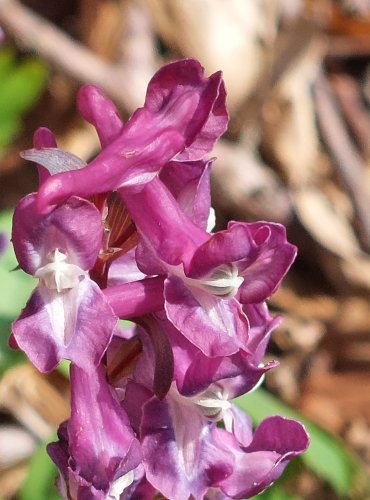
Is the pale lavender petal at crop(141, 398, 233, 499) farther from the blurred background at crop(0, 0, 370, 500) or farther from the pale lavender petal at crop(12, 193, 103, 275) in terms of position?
the blurred background at crop(0, 0, 370, 500)

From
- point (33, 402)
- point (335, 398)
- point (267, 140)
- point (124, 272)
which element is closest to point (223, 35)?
point (267, 140)

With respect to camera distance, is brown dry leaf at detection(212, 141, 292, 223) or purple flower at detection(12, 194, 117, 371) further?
brown dry leaf at detection(212, 141, 292, 223)

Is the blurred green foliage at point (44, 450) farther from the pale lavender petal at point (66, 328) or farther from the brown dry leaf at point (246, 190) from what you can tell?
the brown dry leaf at point (246, 190)

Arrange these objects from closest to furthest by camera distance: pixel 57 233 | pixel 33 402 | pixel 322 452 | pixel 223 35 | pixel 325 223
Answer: pixel 57 233 < pixel 322 452 < pixel 33 402 < pixel 325 223 < pixel 223 35

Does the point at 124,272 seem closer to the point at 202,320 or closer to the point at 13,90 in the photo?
the point at 202,320

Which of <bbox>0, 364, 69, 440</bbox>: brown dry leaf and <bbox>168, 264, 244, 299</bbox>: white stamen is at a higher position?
<bbox>168, 264, 244, 299</bbox>: white stamen

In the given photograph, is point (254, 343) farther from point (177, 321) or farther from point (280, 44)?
point (280, 44)

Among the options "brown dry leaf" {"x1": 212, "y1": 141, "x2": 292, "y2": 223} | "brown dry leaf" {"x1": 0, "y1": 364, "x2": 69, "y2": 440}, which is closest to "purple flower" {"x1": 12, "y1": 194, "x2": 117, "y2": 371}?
"brown dry leaf" {"x1": 0, "y1": 364, "x2": 69, "y2": 440}
